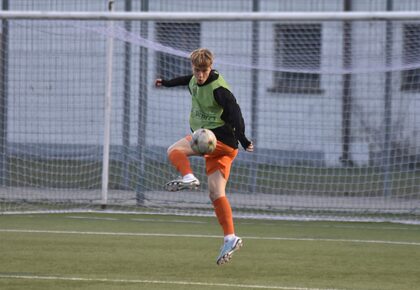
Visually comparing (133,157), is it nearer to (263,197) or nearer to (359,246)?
(263,197)

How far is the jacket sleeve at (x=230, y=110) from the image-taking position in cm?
947

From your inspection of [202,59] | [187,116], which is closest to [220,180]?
[202,59]

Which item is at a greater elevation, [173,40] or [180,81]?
[173,40]

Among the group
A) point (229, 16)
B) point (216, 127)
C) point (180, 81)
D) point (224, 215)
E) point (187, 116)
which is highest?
point (229, 16)

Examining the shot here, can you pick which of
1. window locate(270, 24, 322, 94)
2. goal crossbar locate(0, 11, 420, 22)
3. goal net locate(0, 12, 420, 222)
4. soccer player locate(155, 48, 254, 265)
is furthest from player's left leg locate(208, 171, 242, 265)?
window locate(270, 24, 322, 94)

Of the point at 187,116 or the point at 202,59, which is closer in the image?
the point at 202,59

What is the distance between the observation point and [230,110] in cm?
946

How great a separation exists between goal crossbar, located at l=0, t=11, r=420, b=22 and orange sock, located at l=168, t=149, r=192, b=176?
4.76m

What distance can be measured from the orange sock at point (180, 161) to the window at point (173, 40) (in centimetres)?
655

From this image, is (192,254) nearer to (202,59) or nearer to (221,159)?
(221,159)

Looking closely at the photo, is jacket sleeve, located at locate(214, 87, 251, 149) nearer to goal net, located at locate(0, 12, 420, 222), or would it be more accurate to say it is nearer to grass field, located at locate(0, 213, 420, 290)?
grass field, located at locate(0, 213, 420, 290)

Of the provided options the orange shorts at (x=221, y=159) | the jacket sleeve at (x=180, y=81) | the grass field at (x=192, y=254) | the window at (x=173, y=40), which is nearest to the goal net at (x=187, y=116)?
the window at (x=173, y=40)

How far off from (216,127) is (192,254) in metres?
1.75

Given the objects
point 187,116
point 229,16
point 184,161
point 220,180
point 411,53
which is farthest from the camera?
point 187,116
